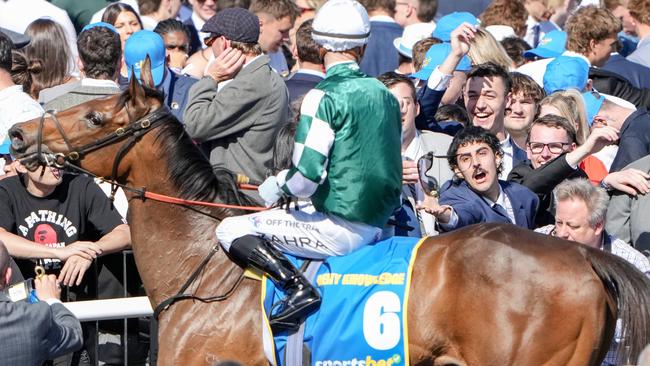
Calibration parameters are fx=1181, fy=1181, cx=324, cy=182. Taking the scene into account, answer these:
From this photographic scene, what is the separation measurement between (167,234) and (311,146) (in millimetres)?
1201

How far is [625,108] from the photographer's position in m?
9.16

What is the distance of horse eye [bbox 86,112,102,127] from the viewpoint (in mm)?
6453

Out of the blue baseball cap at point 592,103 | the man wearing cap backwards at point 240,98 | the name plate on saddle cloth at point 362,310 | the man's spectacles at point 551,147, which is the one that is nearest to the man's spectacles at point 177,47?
the man wearing cap backwards at point 240,98

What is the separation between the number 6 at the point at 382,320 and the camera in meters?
5.89

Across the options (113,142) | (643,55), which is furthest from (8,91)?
(643,55)

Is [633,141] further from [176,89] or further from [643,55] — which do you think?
[176,89]

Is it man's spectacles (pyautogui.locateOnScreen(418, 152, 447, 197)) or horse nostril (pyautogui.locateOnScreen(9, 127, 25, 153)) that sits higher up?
horse nostril (pyautogui.locateOnScreen(9, 127, 25, 153))

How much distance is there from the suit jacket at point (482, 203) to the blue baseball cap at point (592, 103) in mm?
1729

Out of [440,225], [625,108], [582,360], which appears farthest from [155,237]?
[625,108]

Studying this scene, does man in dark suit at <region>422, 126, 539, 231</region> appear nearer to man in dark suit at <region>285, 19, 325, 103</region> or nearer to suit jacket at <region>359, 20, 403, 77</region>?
man in dark suit at <region>285, 19, 325, 103</region>

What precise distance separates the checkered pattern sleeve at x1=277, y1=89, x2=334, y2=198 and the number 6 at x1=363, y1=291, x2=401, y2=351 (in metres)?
0.65

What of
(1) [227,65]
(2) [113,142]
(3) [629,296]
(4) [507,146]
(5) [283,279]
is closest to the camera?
(3) [629,296]

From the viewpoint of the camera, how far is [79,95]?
7977 millimetres

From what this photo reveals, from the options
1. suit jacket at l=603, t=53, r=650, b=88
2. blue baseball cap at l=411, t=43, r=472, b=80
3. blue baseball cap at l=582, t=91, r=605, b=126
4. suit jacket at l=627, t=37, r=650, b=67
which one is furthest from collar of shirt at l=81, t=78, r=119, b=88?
suit jacket at l=627, t=37, r=650, b=67
